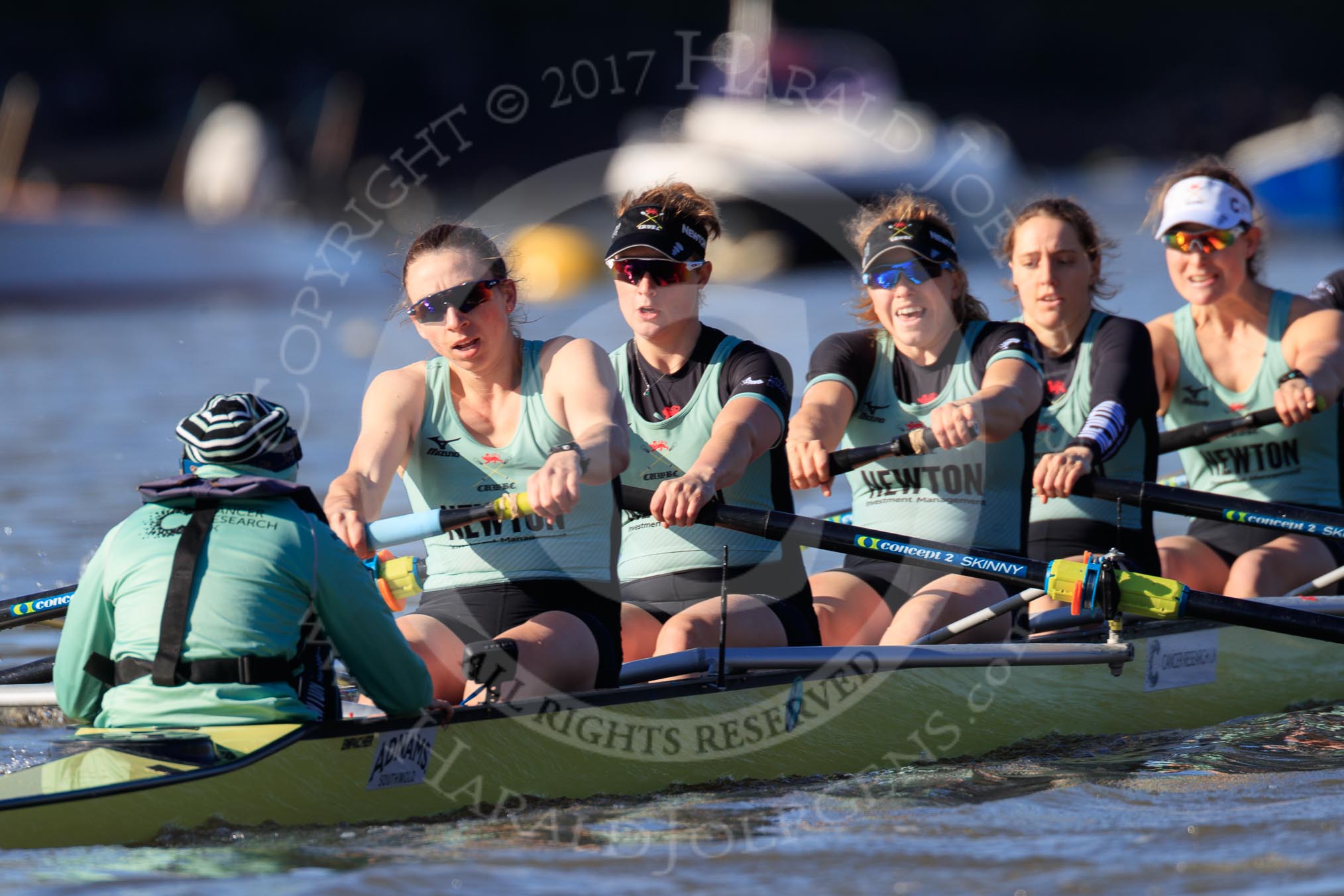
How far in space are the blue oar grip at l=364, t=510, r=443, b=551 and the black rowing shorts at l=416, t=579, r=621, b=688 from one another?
0.27 m

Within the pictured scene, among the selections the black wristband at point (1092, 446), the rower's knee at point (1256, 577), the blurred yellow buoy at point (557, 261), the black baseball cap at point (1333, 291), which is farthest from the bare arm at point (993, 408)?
the blurred yellow buoy at point (557, 261)

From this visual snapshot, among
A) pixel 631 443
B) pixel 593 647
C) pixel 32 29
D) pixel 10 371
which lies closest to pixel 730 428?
pixel 631 443

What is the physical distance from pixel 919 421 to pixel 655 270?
3.77 feet

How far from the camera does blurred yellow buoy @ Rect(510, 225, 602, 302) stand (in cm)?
2442

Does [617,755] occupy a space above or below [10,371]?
below

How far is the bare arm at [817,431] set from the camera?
552 centimetres

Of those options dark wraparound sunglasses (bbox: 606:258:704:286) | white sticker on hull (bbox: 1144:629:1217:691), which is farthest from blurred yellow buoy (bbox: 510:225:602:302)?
dark wraparound sunglasses (bbox: 606:258:704:286)

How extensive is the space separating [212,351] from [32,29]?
1164 inches

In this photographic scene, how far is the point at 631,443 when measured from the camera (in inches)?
210

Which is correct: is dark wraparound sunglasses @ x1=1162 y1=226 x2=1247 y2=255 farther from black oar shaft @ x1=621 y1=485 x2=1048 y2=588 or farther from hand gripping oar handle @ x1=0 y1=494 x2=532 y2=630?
hand gripping oar handle @ x1=0 y1=494 x2=532 y2=630

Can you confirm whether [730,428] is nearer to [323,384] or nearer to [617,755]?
[617,755]

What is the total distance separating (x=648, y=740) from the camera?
15.5 ft

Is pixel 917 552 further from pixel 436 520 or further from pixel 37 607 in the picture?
pixel 37 607

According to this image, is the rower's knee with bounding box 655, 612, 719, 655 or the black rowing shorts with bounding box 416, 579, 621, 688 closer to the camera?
the black rowing shorts with bounding box 416, 579, 621, 688
